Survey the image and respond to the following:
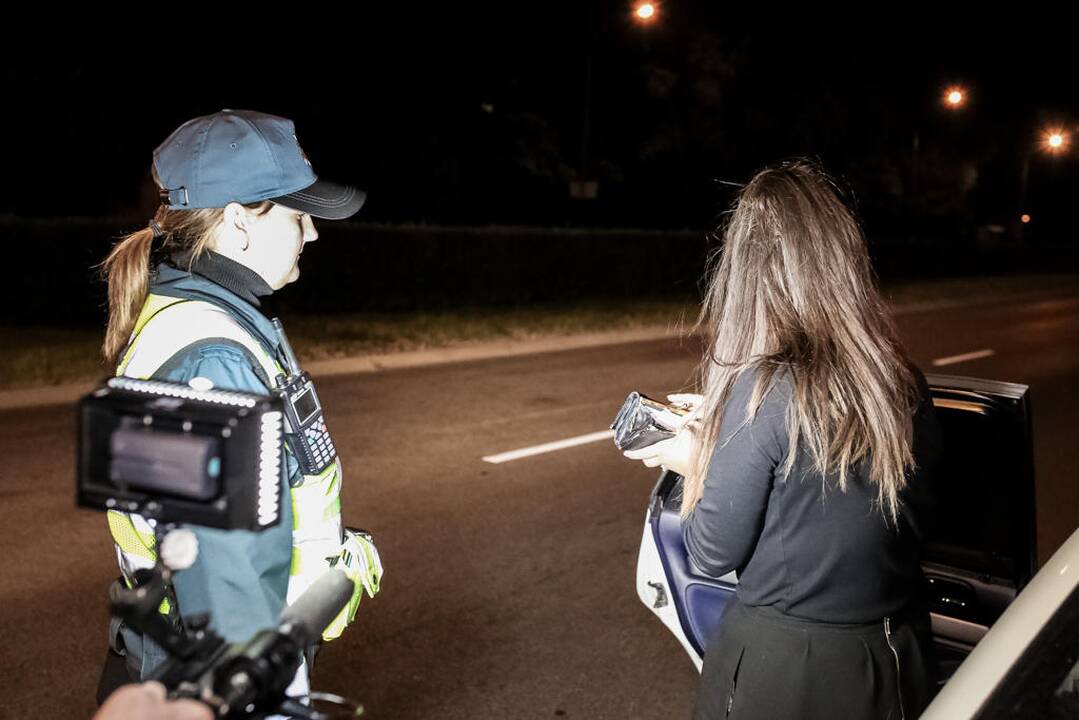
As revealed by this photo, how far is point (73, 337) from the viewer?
1258 cm

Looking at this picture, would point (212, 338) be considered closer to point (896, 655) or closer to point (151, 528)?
point (151, 528)

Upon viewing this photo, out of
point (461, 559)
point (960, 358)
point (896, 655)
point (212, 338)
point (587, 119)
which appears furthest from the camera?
point (587, 119)

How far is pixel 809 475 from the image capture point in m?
1.88

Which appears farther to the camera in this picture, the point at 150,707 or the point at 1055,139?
the point at 1055,139

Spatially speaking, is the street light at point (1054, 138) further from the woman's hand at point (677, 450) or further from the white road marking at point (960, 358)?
the woman's hand at point (677, 450)

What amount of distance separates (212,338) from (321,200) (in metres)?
0.44

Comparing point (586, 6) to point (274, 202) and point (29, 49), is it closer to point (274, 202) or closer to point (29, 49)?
point (29, 49)

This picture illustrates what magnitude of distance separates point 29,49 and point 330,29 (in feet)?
17.6

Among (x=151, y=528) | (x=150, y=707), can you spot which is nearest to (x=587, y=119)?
(x=151, y=528)

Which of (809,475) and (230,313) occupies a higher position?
(230,313)

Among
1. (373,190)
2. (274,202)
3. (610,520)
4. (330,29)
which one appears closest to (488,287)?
(330,29)

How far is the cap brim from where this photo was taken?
201cm

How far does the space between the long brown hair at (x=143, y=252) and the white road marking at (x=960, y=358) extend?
506 inches

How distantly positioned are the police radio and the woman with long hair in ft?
Answer: 2.47
